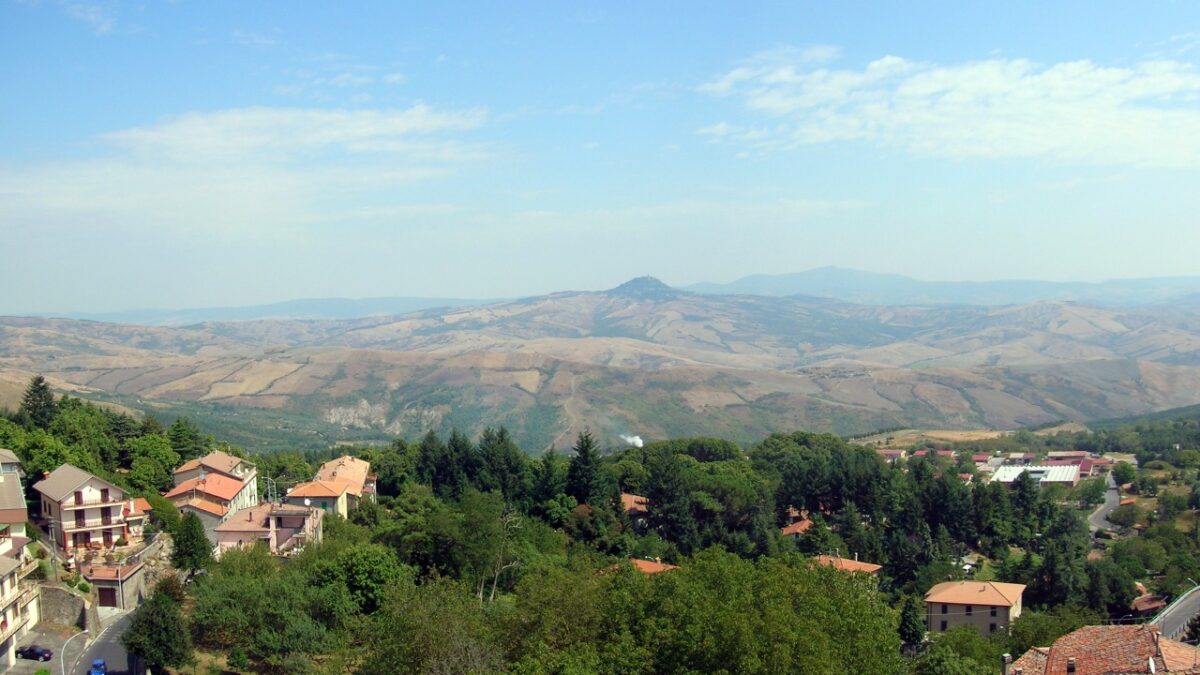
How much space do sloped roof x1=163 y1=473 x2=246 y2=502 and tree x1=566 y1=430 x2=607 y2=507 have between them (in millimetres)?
16441

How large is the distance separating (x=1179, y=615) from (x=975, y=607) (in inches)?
315

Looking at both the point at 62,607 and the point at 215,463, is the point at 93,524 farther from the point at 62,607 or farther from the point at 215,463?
the point at 215,463

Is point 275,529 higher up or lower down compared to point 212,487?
lower down

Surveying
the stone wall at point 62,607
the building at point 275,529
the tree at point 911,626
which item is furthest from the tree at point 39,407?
the tree at point 911,626

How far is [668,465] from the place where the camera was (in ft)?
186

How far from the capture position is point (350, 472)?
53.3 meters

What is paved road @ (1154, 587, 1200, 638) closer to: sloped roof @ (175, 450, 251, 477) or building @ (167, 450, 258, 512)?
building @ (167, 450, 258, 512)

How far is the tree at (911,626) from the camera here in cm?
4188

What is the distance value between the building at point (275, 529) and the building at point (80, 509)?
4.96 m

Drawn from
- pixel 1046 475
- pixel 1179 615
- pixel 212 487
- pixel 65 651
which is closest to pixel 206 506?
pixel 212 487

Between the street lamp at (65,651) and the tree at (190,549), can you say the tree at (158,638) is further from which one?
the tree at (190,549)

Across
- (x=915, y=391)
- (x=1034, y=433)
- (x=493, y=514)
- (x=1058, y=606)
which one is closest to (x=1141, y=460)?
(x=1034, y=433)

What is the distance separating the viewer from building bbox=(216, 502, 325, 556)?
4294cm

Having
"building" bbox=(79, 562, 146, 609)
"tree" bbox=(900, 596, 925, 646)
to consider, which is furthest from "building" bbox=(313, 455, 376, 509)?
"tree" bbox=(900, 596, 925, 646)
